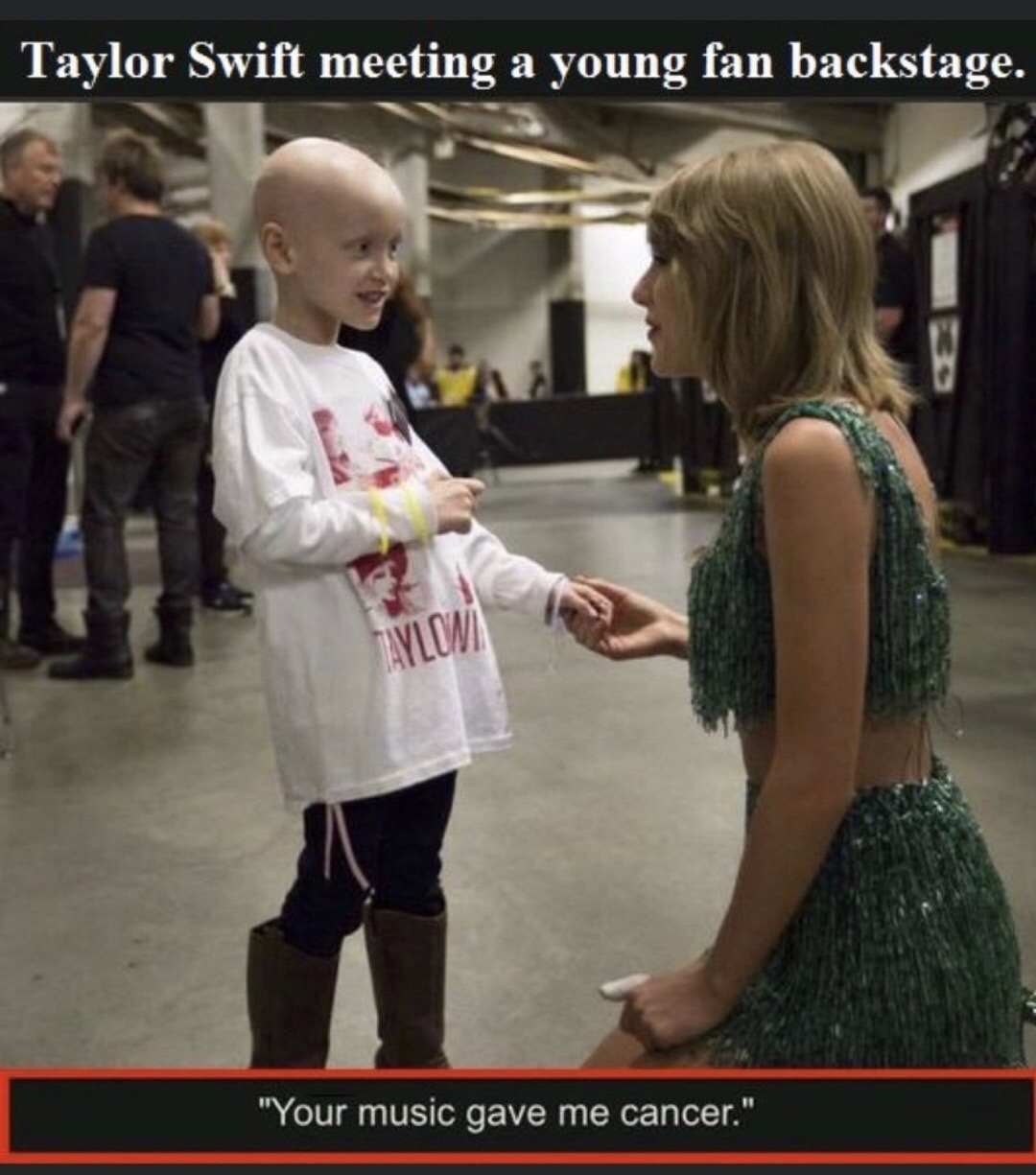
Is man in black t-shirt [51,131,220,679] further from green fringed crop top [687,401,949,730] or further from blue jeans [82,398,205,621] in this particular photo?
green fringed crop top [687,401,949,730]

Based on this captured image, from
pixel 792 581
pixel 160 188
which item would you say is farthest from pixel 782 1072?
pixel 160 188

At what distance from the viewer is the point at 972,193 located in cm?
416

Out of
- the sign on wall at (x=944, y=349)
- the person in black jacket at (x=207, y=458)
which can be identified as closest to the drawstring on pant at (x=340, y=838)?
the person in black jacket at (x=207, y=458)

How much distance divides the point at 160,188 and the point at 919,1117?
2.42 metres

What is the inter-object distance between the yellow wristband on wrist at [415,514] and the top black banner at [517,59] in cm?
28

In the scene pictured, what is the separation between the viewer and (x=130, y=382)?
2689 millimetres

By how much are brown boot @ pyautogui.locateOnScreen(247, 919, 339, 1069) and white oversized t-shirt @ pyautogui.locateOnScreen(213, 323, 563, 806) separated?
14 cm

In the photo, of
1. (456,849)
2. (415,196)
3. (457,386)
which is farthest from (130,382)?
(415,196)

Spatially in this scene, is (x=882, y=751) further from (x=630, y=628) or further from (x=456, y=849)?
(x=456, y=849)

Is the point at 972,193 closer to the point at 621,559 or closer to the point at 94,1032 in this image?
the point at 621,559

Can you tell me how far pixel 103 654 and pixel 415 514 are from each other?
198 cm

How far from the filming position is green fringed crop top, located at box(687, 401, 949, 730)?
70 centimetres
